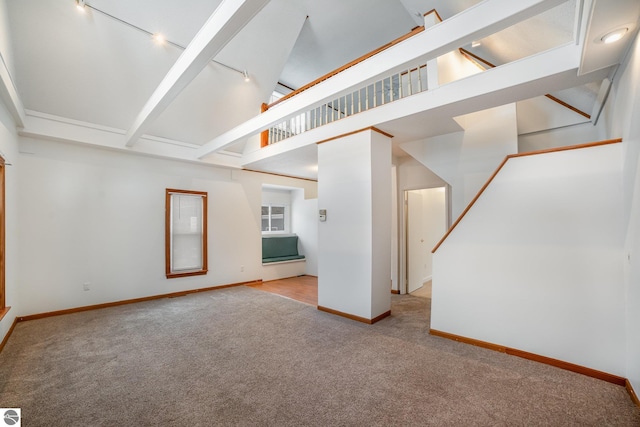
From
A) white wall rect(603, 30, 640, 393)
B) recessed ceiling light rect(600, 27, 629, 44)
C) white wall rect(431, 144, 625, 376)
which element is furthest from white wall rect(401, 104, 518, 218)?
recessed ceiling light rect(600, 27, 629, 44)

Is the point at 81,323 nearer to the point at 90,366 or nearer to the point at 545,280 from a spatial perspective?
the point at 90,366

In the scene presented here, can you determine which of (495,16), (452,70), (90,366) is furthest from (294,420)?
(452,70)

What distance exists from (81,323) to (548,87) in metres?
6.26

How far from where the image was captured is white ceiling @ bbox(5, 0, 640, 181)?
3229 mm

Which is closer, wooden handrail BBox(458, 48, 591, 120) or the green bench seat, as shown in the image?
wooden handrail BBox(458, 48, 591, 120)

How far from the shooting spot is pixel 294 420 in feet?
6.02

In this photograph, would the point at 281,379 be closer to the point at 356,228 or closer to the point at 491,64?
the point at 356,228

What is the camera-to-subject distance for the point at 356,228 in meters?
3.83

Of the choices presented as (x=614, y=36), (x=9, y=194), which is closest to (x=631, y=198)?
(x=614, y=36)

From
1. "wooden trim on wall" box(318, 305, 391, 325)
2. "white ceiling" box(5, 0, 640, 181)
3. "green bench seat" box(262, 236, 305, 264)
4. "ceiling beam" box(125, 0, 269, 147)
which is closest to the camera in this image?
"ceiling beam" box(125, 0, 269, 147)

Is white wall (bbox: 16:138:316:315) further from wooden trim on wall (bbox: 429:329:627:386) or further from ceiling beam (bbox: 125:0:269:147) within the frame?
wooden trim on wall (bbox: 429:329:627:386)

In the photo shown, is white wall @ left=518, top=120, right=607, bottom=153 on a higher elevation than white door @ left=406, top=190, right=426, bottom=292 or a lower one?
higher

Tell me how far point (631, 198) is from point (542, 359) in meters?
1.60

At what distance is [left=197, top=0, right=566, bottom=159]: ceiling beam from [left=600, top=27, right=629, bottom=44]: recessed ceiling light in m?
0.55
